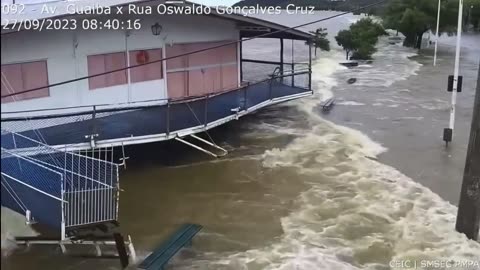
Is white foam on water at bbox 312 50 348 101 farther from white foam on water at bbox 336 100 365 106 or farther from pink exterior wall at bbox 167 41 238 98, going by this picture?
pink exterior wall at bbox 167 41 238 98

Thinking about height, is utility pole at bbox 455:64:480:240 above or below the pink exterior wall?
below

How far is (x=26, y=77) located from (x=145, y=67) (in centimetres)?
370

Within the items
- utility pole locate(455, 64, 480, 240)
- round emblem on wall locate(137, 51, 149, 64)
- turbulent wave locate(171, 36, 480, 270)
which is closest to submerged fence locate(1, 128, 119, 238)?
turbulent wave locate(171, 36, 480, 270)

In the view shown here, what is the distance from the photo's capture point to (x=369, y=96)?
27844mm

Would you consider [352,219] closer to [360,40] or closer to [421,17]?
[360,40]

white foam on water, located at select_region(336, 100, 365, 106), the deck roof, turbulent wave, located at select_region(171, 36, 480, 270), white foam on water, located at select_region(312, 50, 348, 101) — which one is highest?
the deck roof

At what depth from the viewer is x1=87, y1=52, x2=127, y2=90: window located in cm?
1511

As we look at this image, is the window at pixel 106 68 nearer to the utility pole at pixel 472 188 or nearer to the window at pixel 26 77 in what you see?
the window at pixel 26 77

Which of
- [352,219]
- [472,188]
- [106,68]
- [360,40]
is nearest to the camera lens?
[472,188]

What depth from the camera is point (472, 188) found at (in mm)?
10125

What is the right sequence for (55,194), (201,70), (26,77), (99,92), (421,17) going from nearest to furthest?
(55,194) < (26,77) < (99,92) < (201,70) < (421,17)

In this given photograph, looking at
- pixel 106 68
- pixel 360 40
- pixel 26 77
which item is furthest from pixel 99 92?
pixel 360 40

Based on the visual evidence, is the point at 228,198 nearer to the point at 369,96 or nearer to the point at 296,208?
the point at 296,208

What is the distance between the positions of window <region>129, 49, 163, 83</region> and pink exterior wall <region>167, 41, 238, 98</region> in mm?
403
